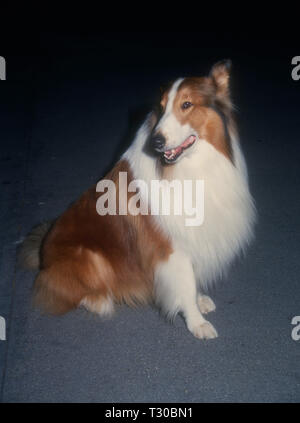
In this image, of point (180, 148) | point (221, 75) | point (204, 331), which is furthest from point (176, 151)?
point (204, 331)

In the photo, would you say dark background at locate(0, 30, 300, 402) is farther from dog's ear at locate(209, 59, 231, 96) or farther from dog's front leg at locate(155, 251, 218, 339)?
dog's ear at locate(209, 59, 231, 96)

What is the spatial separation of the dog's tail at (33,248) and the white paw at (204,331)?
4.38 ft

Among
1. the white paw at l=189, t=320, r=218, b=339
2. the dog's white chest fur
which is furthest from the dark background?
the dog's white chest fur

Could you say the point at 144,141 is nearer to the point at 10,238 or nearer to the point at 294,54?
the point at 10,238

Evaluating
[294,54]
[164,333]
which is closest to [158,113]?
[164,333]

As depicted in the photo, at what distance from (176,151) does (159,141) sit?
0.41 ft

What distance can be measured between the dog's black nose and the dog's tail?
1433 mm

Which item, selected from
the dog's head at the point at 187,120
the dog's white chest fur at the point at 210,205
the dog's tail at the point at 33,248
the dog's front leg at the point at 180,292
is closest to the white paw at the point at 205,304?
the dog's front leg at the point at 180,292

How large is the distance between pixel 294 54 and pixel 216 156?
21.6ft

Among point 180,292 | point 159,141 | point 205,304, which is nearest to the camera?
point 159,141

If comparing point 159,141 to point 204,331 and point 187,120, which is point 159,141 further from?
point 204,331

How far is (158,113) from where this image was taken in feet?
9.03

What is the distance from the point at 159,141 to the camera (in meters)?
2.55

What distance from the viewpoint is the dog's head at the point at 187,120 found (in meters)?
2.57
